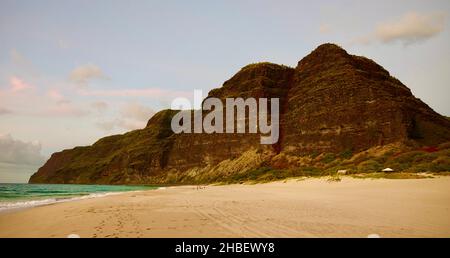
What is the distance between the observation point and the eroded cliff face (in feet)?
213

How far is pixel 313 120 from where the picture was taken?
76.4 metres

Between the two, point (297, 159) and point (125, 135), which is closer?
point (297, 159)

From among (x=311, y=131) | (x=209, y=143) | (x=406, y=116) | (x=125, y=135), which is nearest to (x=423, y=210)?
(x=406, y=116)

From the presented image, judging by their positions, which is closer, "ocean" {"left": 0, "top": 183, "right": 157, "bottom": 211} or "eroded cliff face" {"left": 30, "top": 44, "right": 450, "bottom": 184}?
"ocean" {"left": 0, "top": 183, "right": 157, "bottom": 211}

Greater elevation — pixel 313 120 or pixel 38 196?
pixel 313 120

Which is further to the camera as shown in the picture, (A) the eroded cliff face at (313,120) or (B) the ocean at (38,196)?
(A) the eroded cliff face at (313,120)

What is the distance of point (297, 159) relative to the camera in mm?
71938

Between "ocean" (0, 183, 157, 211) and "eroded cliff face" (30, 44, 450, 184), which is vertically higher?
"eroded cliff face" (30, 44, 450, 184)

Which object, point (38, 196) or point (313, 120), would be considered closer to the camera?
point (38, 196)

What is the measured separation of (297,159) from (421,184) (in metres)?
53.3

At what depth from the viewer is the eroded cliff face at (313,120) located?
64.9m

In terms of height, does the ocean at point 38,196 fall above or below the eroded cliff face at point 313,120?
below
